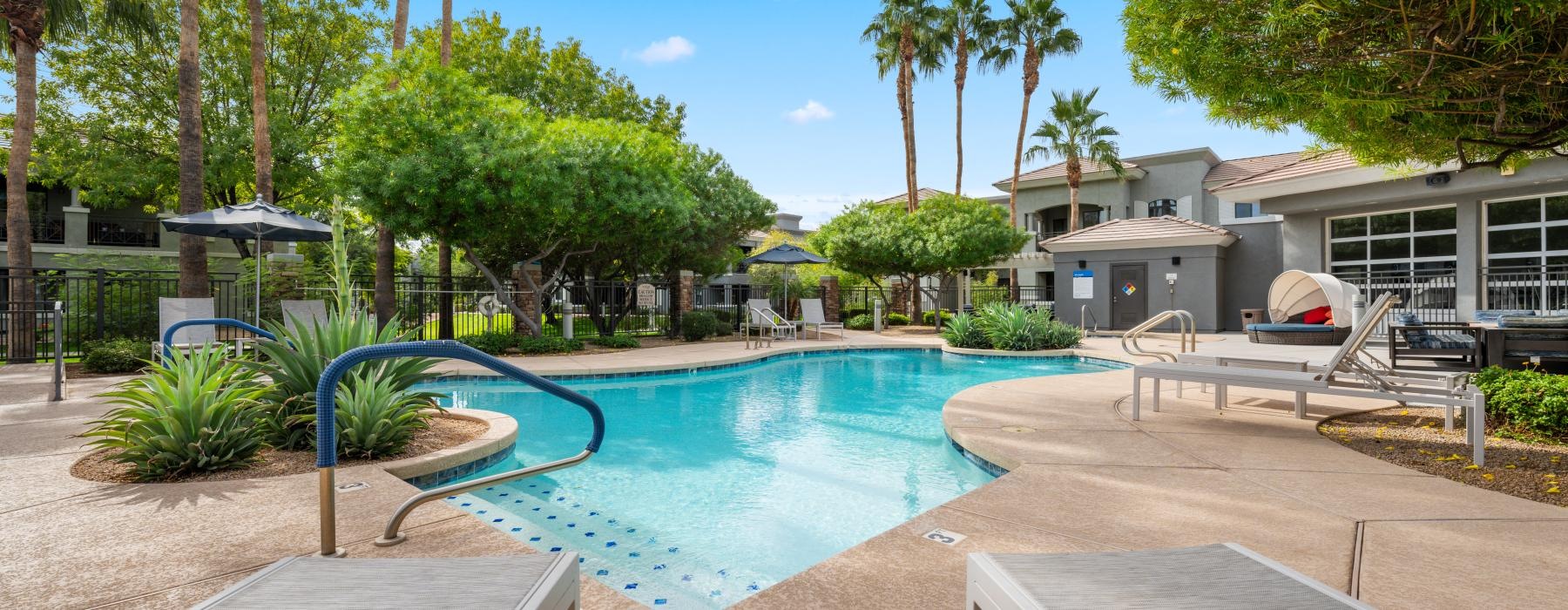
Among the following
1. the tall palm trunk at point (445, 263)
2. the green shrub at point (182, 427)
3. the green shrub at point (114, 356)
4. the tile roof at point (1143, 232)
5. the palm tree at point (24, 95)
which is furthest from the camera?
the tile roof at point (1143, 232)

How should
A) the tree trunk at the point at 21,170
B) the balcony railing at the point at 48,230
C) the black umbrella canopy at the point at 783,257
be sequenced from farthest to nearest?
the balcony railing at the point at 48,230, the black umbrella canopy at the point at 783,257, the tree trunk at the point at 21,170

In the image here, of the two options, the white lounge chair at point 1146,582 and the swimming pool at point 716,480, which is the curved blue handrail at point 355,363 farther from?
the white lounge chair at point 1146,582

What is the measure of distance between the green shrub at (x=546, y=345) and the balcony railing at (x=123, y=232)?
1779cm

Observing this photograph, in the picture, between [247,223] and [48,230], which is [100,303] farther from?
[48,230]

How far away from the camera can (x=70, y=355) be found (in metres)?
11.8

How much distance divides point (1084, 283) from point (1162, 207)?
10758 mm

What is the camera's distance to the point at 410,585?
5.06ft

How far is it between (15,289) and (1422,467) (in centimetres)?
1829

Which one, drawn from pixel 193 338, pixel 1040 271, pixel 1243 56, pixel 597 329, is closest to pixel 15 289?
pixel 193 338

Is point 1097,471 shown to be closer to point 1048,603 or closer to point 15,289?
point 1048,603

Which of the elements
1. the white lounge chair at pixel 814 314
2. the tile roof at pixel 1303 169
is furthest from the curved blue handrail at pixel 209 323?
the tile roof at pixel 1303 169

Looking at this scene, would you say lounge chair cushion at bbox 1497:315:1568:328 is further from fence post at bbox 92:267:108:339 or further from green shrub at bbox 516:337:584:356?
fence post at bbox 92:267:108:339

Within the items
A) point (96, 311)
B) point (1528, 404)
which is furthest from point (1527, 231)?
point (96, 311)

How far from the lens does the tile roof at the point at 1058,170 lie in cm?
2761
